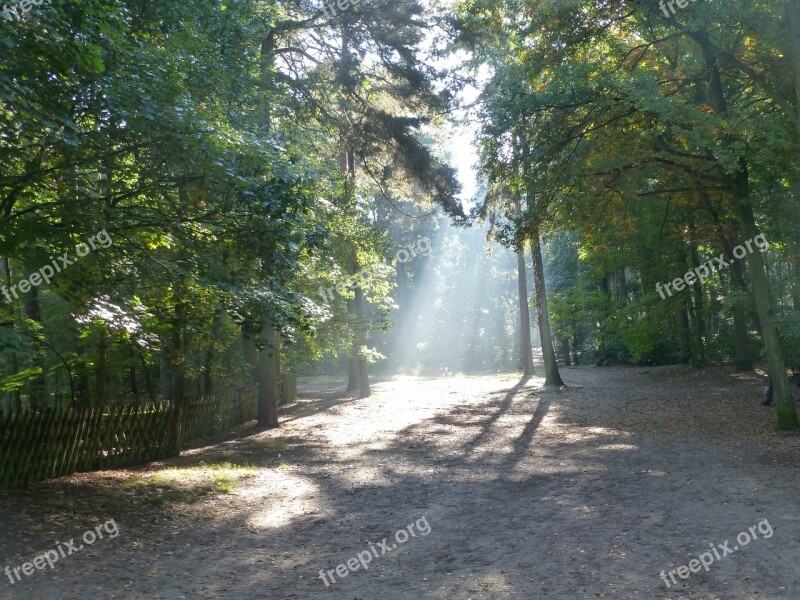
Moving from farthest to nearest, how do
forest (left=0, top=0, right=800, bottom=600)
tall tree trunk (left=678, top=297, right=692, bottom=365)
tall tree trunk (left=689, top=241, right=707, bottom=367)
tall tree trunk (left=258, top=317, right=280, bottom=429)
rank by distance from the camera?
tall tree trunk (left=678, top=297, right=692, bottom=365) → tall tree trunk (left=689, top=241, right=707, bottom=367) → tall tree trunk (left=258, top=317, right=280, bottom=429) → forest (left=0, top=0, right=800, bottom=600)

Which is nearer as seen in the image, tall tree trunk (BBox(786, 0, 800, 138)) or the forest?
the forest

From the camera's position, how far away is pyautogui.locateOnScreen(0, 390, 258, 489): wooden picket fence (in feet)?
29.9

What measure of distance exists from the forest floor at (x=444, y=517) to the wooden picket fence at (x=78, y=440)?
1.22 feet

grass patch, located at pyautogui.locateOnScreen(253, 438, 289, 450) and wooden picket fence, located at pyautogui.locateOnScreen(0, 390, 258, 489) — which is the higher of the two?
wooden picket fence, located at pyautogui.locateOnScreen(0, 390, 258, 489)

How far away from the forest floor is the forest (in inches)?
2.5

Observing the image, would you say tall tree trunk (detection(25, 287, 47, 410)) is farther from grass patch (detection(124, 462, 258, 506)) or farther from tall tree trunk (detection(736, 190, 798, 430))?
tall tree trunk (detection(736, 190, 798, 430))

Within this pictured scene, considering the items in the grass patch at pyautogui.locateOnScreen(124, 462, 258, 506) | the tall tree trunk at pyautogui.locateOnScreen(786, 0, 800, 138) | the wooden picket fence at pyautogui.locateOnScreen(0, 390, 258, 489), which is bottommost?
the grass patch at pyautogui.locateOnScreen(124, 462, 258, 506)

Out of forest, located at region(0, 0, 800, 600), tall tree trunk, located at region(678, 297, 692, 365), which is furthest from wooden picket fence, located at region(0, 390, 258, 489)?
tall tree trunk, located at region(678, 297, 692, 365)

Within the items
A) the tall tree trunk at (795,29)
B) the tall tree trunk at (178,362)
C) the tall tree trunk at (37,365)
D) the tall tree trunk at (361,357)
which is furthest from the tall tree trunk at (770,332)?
the tall tree trunk at (37,365)

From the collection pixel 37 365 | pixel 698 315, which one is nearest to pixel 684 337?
pixel 698 315

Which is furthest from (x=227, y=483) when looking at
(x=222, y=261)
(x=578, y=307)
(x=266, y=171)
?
(x=578, y=307)

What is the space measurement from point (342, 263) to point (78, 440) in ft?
38.6

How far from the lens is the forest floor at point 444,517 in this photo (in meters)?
5.99

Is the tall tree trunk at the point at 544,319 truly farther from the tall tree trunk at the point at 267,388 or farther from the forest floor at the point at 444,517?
the tall tree trunk at the point at 267,388
